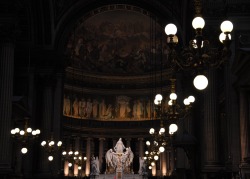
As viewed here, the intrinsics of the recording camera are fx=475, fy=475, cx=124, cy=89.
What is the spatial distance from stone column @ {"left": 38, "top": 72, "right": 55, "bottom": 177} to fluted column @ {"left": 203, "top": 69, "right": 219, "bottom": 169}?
11.6 meters

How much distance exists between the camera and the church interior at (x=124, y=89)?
17.0m

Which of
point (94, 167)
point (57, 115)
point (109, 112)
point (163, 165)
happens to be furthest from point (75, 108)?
point (57, 115)

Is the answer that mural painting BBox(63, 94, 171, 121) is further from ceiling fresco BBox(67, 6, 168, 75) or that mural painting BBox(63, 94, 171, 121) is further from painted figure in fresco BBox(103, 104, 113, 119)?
ceiling fresco BBox(67, 6, 168, 75)

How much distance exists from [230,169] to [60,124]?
14093mm

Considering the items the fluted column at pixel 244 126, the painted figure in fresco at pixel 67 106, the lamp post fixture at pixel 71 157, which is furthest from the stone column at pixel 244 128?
the painted figure in fresco at pixel 67 106

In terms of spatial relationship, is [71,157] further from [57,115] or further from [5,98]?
[5,98]

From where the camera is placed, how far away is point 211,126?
19422mm

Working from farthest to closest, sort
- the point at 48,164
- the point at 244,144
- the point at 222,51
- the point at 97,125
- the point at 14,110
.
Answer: the point at 97,125 < the point at 48,164 < the point at 14,110 < the point at 244,144 < the point at 222,51

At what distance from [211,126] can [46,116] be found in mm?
12305

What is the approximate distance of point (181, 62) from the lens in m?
11.5

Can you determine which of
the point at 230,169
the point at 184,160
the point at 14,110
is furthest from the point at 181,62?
the point at 184,160

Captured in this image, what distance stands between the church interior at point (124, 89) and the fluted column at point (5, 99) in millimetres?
36

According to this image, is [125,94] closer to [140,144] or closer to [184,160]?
[140,144]

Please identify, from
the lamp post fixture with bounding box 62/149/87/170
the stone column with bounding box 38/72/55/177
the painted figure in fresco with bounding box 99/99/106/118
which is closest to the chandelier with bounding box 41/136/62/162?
the stone column with bounding box 38/72/55/177
